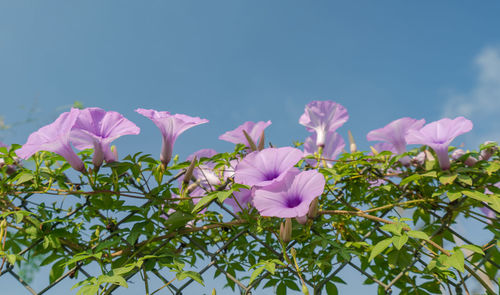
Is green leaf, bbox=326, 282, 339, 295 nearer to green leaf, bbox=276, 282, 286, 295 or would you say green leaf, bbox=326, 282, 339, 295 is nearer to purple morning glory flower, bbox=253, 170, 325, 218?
green leaf, bbox=276, 282, 286, 295

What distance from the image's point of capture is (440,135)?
4.77ft

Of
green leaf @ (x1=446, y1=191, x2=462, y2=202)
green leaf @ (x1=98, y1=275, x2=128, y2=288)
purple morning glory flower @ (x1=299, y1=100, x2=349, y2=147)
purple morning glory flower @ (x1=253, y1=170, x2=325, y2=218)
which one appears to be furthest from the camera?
purple morning glory flower @ (x1=299, y1=100, x2=349, y2=147)

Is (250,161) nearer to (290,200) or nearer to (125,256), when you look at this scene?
(290,200)

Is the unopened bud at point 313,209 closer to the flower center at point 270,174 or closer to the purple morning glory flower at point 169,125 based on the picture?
the flower center at point 270,174

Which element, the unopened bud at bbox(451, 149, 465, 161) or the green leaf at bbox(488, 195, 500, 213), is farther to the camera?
the unopened bud at bbox(451, 149, 465, 161)

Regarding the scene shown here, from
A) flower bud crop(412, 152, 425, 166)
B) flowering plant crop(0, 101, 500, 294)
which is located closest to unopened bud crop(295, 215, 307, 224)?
flowering plant crop(0, 101, 500, 294)

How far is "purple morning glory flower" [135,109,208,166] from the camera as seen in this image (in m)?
1.33

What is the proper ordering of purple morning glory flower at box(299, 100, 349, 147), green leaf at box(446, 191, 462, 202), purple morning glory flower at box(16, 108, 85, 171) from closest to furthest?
purple morning glory flower at box(16, 108, 85, 171)
green leaf at box(446, 191, 462, 202)
purple morning glory flower at box(299, 100, 349, 147)

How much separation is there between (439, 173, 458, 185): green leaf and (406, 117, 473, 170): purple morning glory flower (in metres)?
0.05

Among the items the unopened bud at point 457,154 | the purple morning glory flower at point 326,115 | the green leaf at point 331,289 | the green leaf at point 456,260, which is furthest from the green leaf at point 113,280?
the unopened bud at point 457,154

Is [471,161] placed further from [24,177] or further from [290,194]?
[24,177]

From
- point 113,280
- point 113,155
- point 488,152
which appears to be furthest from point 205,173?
point 488,152

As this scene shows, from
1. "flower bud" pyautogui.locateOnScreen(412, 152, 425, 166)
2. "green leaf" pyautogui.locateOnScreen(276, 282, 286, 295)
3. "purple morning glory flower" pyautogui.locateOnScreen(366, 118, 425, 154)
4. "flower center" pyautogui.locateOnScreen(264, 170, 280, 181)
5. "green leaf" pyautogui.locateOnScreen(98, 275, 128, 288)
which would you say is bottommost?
"green leaf" pyautogui.locateOnScreen(98, 275, 128, 288)

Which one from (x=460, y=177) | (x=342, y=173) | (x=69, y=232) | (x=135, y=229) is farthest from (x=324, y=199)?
(x=69, y=232)
